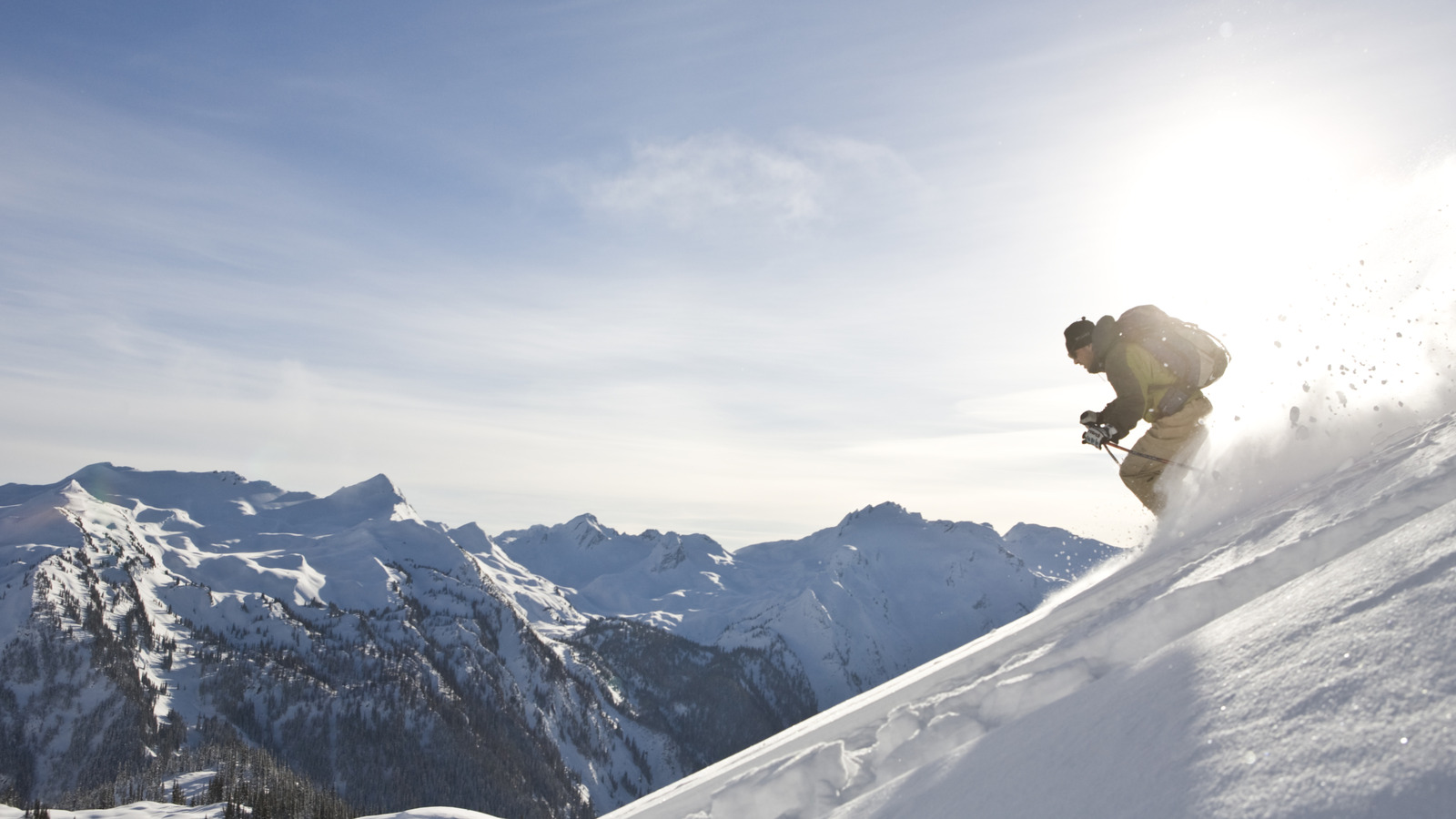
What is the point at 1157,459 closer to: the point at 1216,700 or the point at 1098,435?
Result: the point at 1098,435

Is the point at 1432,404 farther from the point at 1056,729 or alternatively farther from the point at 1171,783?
the point at 1171,783

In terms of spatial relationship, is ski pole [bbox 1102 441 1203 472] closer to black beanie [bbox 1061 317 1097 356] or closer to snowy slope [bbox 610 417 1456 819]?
black beanie [bbox 1061 317 1097 356]

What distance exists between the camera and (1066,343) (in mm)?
10820

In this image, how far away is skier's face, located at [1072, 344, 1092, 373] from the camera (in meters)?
10.6

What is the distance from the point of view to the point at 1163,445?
10898 mm

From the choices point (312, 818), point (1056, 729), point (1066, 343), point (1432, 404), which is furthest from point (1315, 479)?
point (312, 818)

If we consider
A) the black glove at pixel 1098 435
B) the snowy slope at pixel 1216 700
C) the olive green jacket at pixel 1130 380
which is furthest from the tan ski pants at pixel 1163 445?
the snowy slope at pixel 1216 700

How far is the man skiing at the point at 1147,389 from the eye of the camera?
10250mm

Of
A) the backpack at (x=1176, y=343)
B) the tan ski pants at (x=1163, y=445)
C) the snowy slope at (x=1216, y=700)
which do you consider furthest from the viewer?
the tan ski pants at (x=1163, y=445)

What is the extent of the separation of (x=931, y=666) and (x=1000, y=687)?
3.16 m

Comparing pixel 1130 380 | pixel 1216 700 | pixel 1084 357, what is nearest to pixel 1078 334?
pixel 1084 357

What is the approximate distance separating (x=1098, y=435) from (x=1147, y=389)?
886 millimetres

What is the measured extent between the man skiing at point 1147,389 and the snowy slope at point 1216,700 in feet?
11.9

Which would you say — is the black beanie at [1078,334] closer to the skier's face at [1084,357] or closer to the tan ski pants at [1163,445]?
the skier's face at [1084,357]
